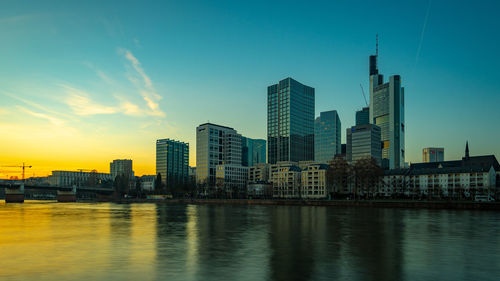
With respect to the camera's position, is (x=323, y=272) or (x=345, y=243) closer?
(x=323, y=272)

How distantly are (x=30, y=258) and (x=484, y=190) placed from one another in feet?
611

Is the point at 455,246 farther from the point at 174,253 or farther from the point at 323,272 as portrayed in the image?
the point at 174,253

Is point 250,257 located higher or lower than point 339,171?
lower

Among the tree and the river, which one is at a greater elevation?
the tree

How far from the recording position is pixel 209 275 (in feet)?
75.7

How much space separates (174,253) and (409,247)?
841 inches

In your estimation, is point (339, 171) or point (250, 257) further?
point (339, 171)

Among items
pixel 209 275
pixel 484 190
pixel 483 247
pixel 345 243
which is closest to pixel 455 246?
pixel 483 247

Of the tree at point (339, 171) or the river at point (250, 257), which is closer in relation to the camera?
the river at point (250, 257)

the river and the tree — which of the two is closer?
the river

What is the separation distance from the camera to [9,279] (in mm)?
22422

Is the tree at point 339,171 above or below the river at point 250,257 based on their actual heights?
above

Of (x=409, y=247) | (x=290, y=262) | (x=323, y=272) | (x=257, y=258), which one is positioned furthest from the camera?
(x=409, y=247)

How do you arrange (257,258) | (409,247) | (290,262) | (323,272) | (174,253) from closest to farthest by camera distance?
(323,272)
(290,262)
(257,258)
(174,253)
(409,247)
